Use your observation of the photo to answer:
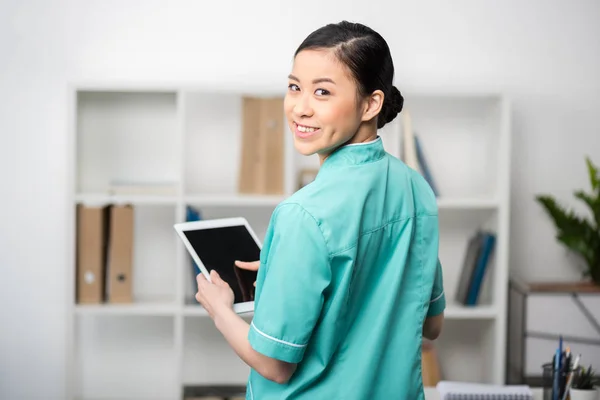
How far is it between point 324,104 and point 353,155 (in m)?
0.09

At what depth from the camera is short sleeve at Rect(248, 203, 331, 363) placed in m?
1.04

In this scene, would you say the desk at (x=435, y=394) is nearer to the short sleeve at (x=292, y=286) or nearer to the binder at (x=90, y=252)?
the short sleeve at (x=292, y=286)

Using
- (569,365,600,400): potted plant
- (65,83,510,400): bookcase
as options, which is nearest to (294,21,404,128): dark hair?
(569,365,600,400): potted plant

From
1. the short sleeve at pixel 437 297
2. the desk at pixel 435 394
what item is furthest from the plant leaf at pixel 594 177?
the short sleeve at pixel 437 297

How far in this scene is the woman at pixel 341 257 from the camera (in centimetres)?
105

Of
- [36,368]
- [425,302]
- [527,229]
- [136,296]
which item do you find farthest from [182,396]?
[425,302]

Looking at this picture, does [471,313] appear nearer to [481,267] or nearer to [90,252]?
[481,267]

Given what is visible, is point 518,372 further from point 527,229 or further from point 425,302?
point 425,302

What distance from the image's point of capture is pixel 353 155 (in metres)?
1.15

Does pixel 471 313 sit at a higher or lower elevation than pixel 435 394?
lower

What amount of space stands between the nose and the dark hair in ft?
Result: 0.25

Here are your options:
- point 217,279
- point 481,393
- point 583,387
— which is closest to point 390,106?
point 217,279

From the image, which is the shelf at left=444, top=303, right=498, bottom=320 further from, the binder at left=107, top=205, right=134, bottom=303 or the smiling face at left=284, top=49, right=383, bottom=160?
the smiling face at left=284, top=49, right=383, bottom=160

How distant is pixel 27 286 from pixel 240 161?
1190mm
